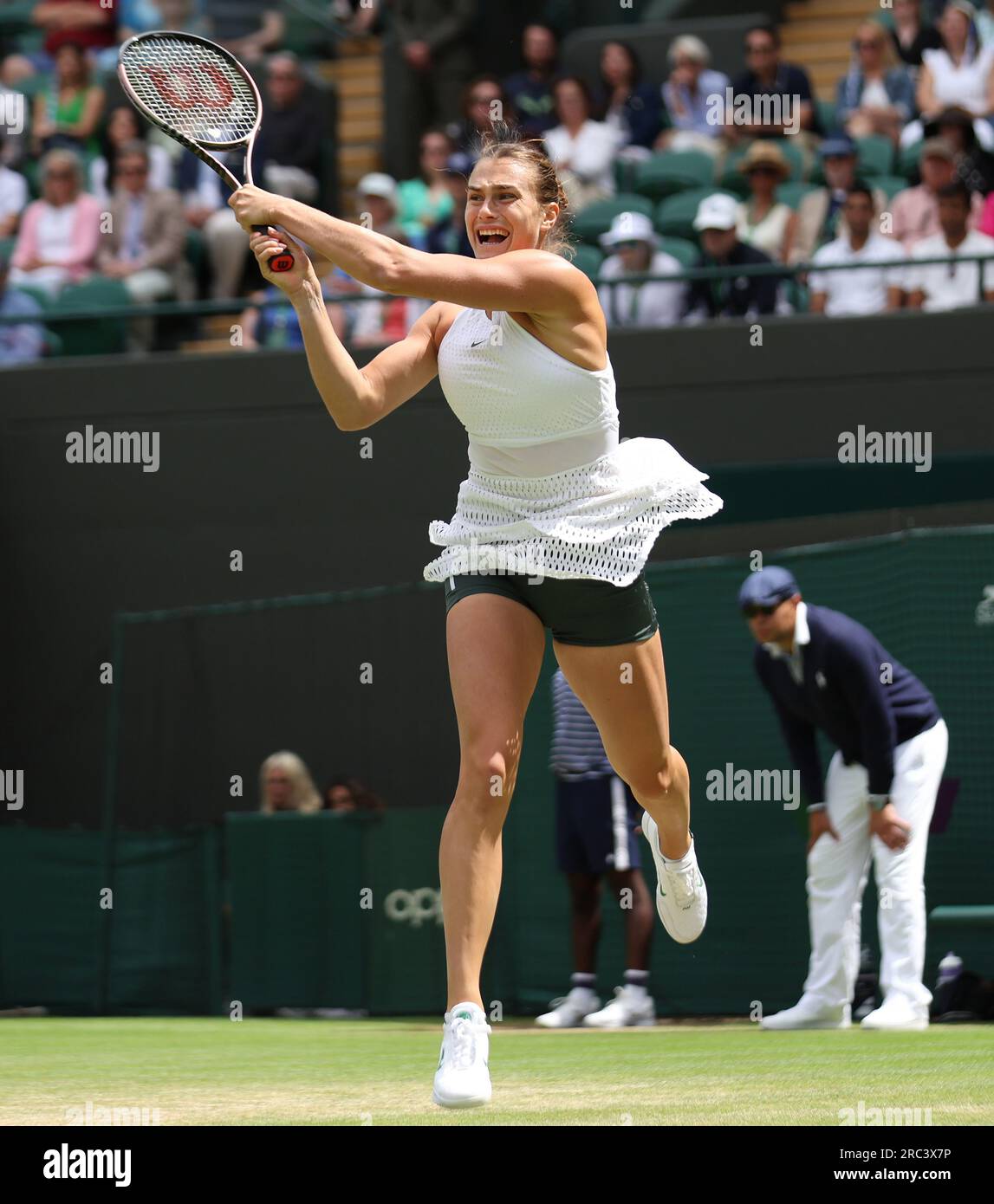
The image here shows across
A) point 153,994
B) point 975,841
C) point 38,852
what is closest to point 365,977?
point 153,994

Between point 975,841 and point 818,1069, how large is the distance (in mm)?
3234

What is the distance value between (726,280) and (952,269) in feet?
4.37

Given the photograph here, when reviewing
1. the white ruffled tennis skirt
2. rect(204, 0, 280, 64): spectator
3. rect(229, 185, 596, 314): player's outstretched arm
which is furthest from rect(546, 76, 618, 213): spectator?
rect(229, 185, 596, 314): player's outstretched arm

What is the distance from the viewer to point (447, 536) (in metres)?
5.14

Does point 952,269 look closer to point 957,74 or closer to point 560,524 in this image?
point 957,74

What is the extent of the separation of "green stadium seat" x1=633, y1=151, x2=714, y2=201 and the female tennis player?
8.24 meters


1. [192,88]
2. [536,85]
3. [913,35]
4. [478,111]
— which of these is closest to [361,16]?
[536,85]

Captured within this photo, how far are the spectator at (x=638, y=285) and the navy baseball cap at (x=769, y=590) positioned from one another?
4055 millimetres

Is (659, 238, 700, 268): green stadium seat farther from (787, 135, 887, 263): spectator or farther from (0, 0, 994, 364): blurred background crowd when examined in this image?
(787, 135, 887, 263): spectator

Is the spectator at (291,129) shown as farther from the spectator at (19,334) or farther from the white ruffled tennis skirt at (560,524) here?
the white ruffled tennis skirt at (560,524)

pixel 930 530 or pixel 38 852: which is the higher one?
pixel 930 530

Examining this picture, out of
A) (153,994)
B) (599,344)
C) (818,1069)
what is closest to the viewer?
(599,344)

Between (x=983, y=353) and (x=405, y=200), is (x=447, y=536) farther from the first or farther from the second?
(x=405, y=200)

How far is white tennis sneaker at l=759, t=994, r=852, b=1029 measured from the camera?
8227 millimetres
